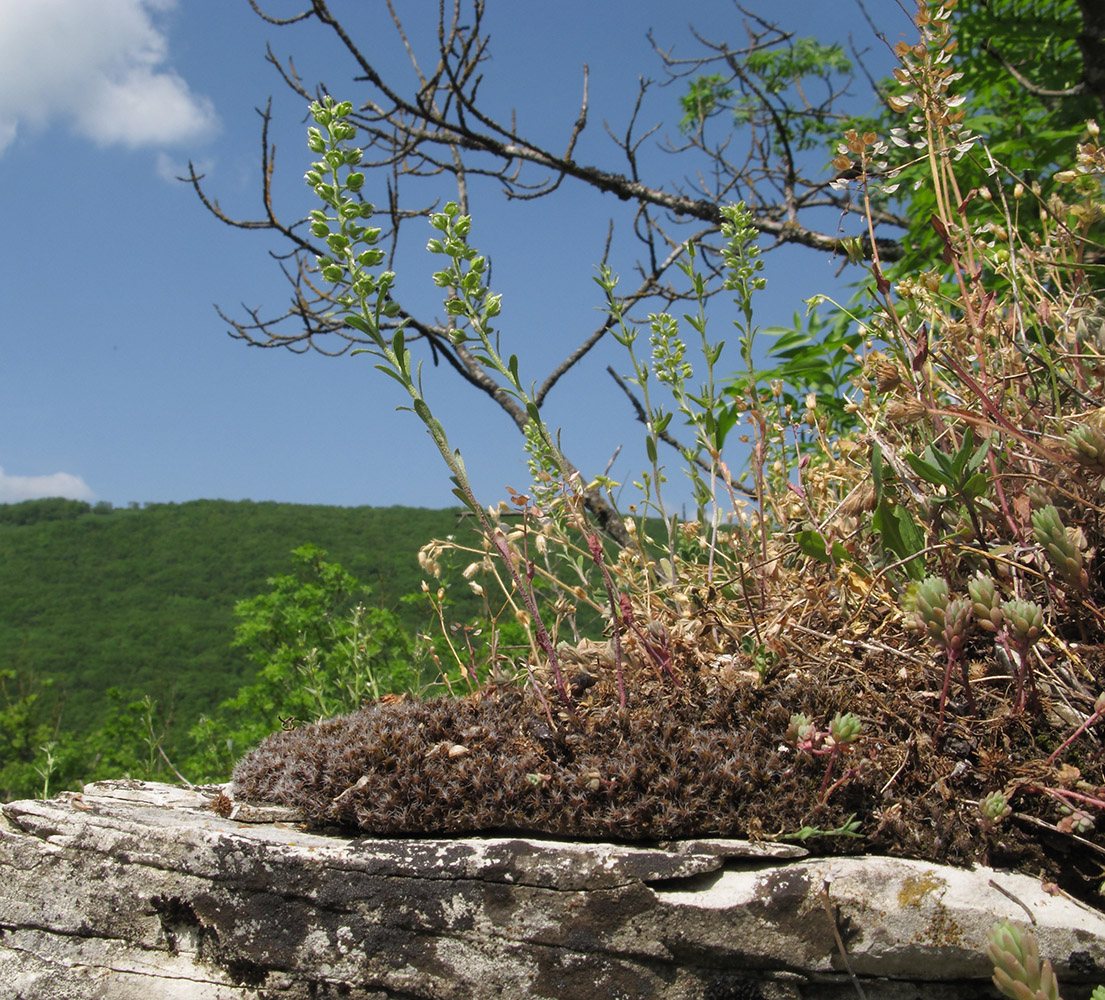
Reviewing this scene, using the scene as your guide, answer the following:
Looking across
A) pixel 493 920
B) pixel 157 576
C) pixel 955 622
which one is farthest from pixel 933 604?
pixel 157 576

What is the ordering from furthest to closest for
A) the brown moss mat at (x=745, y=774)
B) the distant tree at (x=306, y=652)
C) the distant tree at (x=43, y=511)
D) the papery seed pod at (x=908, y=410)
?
1. the distant tree at (x=43, y=511)
2. the distant tree at (x=306, y=652)
3. the papery seed pod at (x=908, y=410)
4. the brown moss mat at (x=745, y=774)

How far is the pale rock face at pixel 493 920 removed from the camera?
5.86 ft

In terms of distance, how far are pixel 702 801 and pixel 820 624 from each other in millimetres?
848

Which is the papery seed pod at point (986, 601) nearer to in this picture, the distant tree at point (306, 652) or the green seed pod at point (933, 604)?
the green seed pod at point (933, 604)

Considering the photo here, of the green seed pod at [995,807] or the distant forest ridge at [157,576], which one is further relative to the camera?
the distant forest ridge at [157,576]

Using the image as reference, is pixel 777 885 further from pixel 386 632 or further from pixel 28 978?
pixel 386 632

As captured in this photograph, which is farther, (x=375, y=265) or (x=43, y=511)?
(x=43, y=511)

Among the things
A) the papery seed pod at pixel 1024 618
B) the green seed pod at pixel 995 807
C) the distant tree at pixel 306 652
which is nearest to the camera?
the papery seed pod at pixel 1024 618

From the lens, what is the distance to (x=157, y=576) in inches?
2164

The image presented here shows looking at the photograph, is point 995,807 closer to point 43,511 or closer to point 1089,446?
point 1089,446

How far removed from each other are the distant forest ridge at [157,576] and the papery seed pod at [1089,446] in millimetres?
30784

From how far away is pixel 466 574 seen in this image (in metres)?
2.53

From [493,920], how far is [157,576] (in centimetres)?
6051

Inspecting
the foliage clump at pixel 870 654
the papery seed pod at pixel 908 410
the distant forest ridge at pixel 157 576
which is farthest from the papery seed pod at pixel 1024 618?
the distant forest ridge at pixel 157 576
